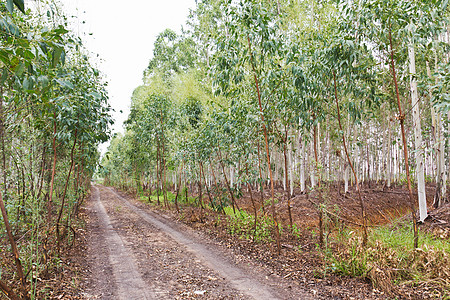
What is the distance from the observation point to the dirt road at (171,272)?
4.18 m

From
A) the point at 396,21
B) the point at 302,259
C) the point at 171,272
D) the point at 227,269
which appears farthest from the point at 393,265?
the point at 396,21

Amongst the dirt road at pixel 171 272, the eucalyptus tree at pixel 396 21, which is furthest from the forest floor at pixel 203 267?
the eucalyptus tree at pixel 396 21

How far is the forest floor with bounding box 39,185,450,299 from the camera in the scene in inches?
A: 162

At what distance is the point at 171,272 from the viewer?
509 cm

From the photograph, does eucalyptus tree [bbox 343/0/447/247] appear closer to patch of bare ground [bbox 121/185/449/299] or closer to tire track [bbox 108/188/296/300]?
patch of bare ground [bbox 121/185/449/299]

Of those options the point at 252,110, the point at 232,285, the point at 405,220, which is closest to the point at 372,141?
the point at 405,220

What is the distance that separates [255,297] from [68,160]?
6214 millimetres

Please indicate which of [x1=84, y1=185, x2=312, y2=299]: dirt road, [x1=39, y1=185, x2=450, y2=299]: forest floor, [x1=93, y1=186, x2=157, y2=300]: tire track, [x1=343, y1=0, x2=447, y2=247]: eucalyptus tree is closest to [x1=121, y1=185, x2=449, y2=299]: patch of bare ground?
[x1=39, y1=185, x2=450, y2=299]: forest floor

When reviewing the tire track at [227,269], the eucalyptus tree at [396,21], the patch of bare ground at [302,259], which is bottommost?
the tire track at [227,269]

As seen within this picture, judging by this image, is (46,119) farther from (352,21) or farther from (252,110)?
(352,21)

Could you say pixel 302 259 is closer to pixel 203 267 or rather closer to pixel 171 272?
pixel 203 267

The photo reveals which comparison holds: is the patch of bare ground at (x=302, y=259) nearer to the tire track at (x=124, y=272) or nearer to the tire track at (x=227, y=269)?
the tire track at (x=227, y=269)

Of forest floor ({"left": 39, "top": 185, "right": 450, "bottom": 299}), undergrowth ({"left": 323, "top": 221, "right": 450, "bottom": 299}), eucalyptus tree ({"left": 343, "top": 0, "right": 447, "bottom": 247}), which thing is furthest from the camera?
eucalyptus tree ({"left": 343, "top": 0, "right": 447, "bottom": 247})

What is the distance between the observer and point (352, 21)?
4992 mm
